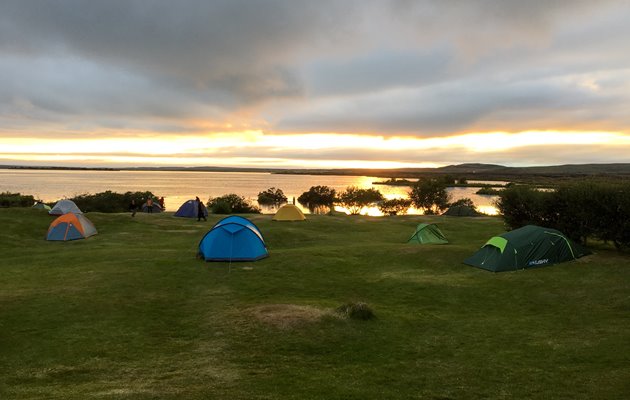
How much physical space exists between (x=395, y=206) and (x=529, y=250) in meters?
61.1

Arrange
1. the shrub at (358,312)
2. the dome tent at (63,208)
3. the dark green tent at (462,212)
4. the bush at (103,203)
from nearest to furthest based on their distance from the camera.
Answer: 1. the shrub at (358,312)
2. the dome tent at (63,208)
3. the dark green tent at (462,212)
4. the bush at (103,203)

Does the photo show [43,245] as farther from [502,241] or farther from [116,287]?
[502,241]

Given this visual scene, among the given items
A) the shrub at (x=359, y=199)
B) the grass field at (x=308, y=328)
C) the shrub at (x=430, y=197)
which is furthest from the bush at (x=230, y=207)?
the shrub at (x=430, y=197)

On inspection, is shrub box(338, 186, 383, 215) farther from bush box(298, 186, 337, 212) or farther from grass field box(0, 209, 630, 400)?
grass field box(0, 209, 630, 400)

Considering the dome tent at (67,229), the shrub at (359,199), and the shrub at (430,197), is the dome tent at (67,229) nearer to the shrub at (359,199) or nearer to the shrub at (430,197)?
the shrub at (359,199)

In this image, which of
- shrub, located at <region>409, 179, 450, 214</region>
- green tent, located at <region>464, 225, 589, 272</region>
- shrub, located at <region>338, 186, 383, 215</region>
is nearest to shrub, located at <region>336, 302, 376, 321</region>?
green tent, located at <region>464, 225, 589, 272</region>

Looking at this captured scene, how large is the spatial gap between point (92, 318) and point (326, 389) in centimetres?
856

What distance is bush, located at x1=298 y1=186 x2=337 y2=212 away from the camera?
293ft

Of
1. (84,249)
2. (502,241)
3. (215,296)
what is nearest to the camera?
(215,296)

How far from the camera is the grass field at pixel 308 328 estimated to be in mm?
8938

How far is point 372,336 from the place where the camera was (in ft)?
39.4

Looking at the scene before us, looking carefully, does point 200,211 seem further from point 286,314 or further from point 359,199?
point 359,199

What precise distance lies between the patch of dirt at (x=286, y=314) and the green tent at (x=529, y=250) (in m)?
10.1

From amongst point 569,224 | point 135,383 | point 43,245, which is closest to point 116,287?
point 135,383
